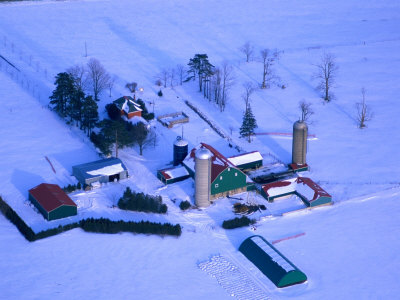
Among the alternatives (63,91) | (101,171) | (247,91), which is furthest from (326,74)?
(101,171)

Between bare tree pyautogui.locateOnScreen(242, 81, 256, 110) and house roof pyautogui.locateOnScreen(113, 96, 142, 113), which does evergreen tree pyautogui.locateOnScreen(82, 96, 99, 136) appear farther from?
bare tree pyautogui.locateOnScreen(242, 81, 256, 110)

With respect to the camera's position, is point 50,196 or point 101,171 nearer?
point 50,196

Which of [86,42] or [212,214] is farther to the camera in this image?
[86,42]

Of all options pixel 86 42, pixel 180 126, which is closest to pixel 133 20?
pixel 86 42

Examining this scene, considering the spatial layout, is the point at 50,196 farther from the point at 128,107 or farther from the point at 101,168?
the point at 128,107

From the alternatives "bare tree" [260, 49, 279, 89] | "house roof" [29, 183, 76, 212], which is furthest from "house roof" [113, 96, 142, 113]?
"bare tree" [260, 49, 279, 89]

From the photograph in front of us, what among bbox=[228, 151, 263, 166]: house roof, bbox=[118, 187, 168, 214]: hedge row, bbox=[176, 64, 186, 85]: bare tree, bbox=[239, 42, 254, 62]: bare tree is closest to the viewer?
bbox=[118, 187, 168, 214]: hedge row

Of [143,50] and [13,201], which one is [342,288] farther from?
[143,50]
